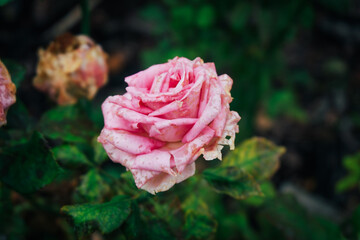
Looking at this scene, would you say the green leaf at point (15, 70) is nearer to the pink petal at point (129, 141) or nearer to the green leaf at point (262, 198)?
the pink petal at point (129, 141)

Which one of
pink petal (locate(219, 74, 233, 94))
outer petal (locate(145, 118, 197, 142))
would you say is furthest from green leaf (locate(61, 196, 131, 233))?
pink petal (locate(219, 74, 233, 94))

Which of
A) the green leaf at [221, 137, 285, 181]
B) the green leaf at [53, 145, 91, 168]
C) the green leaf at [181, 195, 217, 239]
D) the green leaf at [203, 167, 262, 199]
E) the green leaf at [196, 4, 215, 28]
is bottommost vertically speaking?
the green leaf at [181, 195, 217, 239]

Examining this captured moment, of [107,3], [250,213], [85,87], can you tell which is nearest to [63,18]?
[107,3]

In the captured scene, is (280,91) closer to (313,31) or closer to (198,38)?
(198,38)

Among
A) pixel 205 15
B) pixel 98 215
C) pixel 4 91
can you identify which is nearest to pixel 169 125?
pixel 98 215

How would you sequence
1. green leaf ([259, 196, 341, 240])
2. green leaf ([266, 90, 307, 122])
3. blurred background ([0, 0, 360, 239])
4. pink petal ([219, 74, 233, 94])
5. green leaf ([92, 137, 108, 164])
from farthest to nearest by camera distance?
green leaf ([266, 90, 307, 122]), blurred background ([0, 0, 360, 239]), green leaf ([259, 196, 341, 240]), green leaf ([92, 137, 108, 164]), pink petal ([219, 74, 233, 94])

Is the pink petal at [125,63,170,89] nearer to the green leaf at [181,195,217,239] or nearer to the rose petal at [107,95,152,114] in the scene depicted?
the rose petal at [107,95,152,114]

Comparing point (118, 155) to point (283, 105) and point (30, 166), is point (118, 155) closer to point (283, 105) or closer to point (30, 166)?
point (30, 166)
